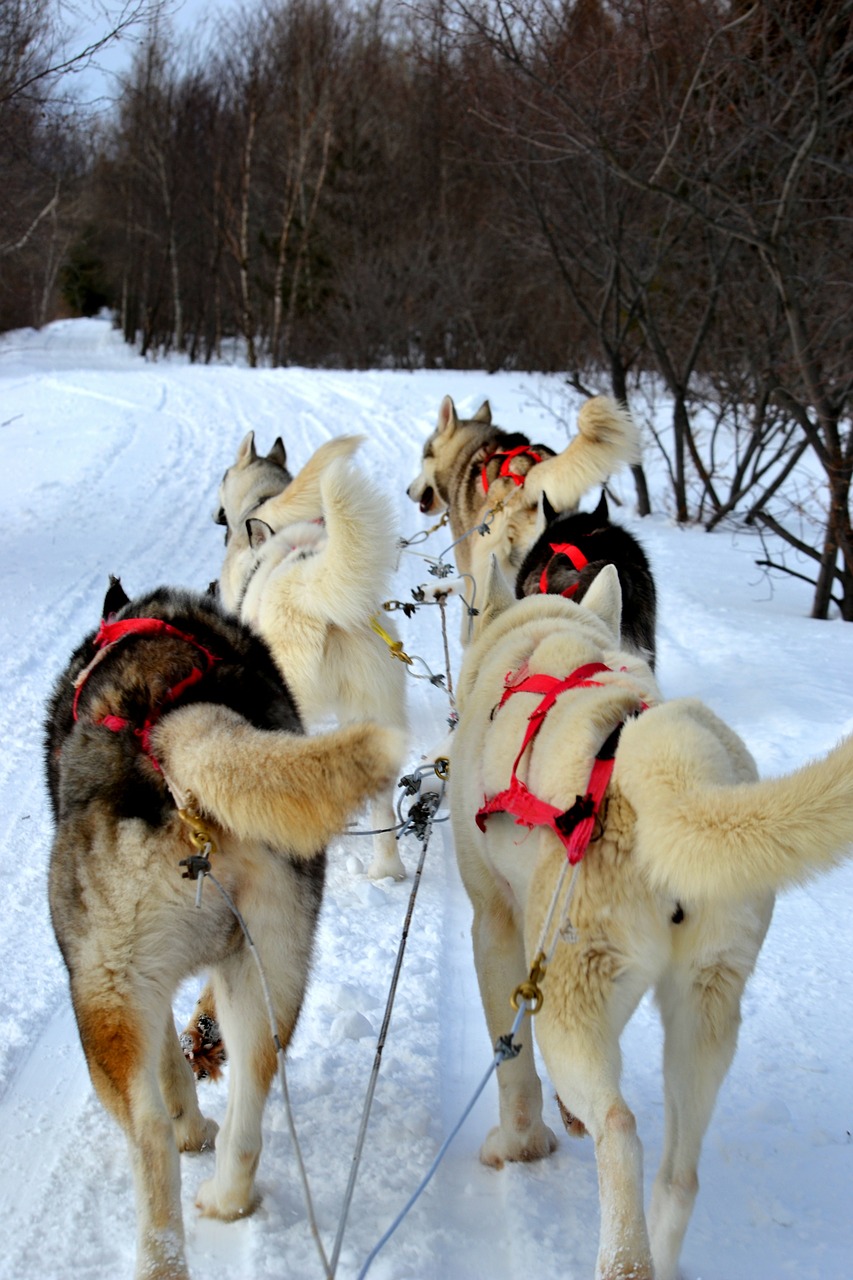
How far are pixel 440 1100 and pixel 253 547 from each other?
2761mm

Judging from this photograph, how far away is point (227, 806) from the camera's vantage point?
188cm

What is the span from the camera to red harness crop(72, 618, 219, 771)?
7.11ft

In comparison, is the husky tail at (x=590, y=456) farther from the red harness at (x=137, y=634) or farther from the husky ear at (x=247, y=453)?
the red harness at (x=137, y=634)

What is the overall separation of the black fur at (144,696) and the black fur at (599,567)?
1.97m

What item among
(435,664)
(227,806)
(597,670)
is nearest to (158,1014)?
(227,806)

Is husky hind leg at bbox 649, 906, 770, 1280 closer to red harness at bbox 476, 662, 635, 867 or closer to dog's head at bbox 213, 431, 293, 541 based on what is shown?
red harness at bbox 476, 662, 635, 867

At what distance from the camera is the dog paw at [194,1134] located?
100 inches

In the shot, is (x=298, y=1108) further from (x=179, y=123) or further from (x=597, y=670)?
(x=179, y=123)

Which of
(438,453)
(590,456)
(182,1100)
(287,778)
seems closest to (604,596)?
(287,778)

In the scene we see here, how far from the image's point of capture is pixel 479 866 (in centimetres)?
258

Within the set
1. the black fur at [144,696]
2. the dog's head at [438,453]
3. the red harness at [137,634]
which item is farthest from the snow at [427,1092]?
the dog's head at [438,453]

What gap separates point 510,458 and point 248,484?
163cm

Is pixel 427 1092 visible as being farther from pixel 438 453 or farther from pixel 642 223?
pixel 642 223

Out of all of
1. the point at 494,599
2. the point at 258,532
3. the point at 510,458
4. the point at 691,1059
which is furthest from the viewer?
the point at 510,458
